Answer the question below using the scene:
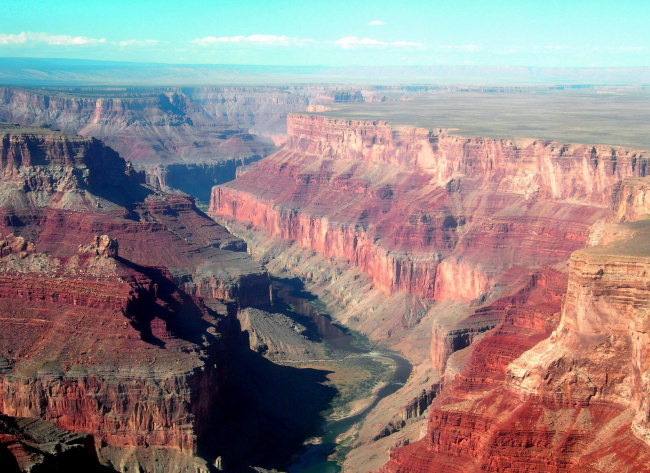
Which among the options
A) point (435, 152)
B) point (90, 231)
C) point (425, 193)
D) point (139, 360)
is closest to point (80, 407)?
point (139, 360)

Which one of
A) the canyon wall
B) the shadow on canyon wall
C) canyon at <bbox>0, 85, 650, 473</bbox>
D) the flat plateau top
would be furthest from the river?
the flat plateau top

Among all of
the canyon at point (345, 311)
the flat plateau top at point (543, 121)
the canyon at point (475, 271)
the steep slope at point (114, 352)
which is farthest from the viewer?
the flat plateau top at point (543, 121)

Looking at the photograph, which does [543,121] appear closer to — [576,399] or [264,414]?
[264,414]

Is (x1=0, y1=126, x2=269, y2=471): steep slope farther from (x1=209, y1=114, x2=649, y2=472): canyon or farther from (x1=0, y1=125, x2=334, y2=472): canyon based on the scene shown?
(x1=209, y1=114, x2=649, y2=472): canyon

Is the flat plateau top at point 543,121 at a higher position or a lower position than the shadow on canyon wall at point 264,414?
higher

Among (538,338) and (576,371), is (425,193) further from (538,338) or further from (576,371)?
(576,371)

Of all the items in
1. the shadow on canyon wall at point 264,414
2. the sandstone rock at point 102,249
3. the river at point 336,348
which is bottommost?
the river at point 336,348

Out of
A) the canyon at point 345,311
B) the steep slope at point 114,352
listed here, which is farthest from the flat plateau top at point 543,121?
the steep slope at point 114,352

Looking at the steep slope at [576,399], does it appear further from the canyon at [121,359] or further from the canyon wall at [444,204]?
the canyon wall at [444,204]
